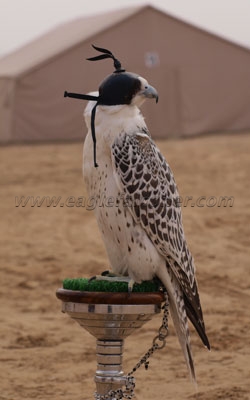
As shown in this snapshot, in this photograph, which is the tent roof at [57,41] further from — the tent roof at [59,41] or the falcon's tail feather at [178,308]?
the falcon's tail feather at [178,308]

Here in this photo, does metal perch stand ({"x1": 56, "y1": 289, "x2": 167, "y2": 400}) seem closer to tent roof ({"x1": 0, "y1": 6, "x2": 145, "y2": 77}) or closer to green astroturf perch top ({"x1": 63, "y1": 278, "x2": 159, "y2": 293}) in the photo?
green astroturf perch top ({"x1": 63, "y1": 278, "x2": 159, "y2": 293})

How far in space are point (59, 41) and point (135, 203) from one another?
16.8 metres

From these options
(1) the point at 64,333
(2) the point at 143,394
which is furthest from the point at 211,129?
(2) the point at 143,394

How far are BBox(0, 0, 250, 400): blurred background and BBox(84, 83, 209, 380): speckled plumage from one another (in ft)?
5.60

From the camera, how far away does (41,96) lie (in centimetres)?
1912

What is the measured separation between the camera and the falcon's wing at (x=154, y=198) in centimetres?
405

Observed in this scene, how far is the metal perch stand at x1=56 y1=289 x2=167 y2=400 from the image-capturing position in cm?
386

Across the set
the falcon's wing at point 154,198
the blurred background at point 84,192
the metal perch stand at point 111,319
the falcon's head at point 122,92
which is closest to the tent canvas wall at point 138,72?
the blurred background at point 84,192

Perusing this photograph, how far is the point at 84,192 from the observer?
1345 centimetres

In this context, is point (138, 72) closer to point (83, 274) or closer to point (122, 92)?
point (83, 274)

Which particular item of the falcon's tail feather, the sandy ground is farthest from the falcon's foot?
the sandy ground

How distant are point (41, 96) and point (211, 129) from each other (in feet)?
13.9

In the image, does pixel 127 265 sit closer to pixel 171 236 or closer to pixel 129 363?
pixel 171 236

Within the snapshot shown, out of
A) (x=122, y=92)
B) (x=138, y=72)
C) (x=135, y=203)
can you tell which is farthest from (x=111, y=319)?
(x=138, y=72)
